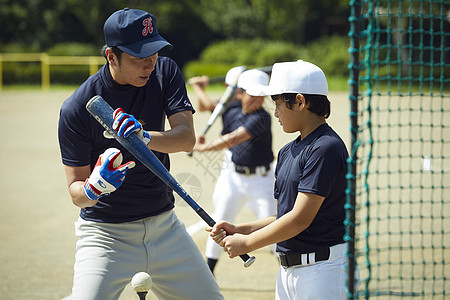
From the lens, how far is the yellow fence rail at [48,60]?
2797cm

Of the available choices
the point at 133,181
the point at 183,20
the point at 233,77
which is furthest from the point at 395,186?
the point at 183,20

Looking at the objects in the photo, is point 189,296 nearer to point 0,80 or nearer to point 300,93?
point 300,93

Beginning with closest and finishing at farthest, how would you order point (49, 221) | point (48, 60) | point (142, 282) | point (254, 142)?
point (142, 282) → point (254, 142) → point (49, 221) → point (48, 60)

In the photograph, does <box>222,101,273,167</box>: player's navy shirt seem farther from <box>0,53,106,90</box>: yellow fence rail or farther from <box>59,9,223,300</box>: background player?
<box>0,53,106,90</box>: yellow fence rail

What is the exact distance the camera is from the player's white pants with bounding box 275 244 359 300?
9.70 ft

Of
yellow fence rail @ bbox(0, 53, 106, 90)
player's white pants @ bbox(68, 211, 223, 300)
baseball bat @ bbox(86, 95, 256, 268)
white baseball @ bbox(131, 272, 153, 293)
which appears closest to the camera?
baseball bat @ bbox(86, 95, 256, 268)

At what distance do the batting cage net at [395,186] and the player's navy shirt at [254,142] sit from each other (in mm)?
956

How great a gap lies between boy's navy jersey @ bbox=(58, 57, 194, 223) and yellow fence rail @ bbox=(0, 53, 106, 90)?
24803 mm

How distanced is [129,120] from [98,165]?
283mm

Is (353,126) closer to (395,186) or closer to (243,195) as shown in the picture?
(243,195)

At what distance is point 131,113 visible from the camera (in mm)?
3465

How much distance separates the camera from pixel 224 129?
598 centimetres

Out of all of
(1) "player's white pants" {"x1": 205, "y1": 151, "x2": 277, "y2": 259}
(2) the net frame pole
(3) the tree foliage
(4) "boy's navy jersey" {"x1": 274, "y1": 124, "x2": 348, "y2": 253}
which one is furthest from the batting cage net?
(3) the tree foliage

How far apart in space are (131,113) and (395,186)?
3.72m
